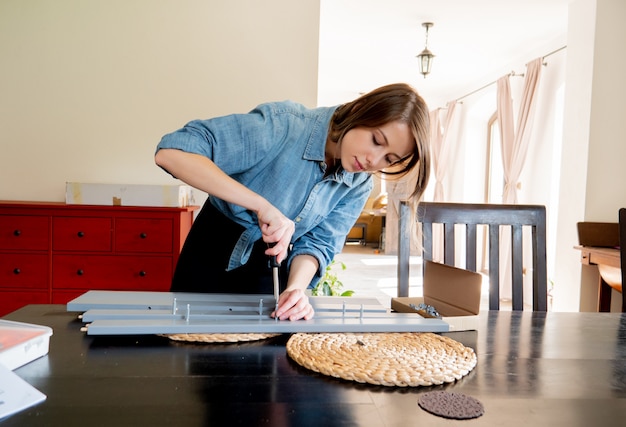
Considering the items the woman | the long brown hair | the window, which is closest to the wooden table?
the woman

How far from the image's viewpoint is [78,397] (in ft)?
2.42

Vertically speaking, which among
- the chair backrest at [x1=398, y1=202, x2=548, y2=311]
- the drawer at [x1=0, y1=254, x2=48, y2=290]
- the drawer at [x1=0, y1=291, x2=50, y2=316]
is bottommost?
the drawer at [x1=0, y1=291, x2=50, y2=316]

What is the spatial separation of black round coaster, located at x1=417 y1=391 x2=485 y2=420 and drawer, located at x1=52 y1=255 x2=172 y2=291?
247 cm

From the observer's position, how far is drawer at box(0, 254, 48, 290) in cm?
304

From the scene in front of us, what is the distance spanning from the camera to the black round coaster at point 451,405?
74 cm

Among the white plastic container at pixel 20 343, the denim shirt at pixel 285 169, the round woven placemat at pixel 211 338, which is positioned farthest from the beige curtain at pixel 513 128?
the white plastic container at pixel 20 343

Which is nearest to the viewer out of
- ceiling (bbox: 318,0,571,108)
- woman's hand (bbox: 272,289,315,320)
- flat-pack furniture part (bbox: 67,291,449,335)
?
flat-pack furniture part (bbox: 67,291,449,335)

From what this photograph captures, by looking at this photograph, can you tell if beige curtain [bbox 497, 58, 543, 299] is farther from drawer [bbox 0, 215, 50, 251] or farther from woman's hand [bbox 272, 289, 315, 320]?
woman's hand [bbox 272, 289, 315, 320]

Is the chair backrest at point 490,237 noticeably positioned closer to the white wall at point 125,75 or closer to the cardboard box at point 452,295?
the cardboard box at point 452,295

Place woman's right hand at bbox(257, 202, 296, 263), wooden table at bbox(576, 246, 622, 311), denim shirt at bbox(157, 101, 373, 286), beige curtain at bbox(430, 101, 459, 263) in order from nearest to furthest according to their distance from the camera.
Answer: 1. woman's right hand at bbox(257, 202, 296, 263)
2. denim shirt at bbox(157, 101, 373, 286)
3. wooden table at bbox(576, 246, 622, 311)
4. beige curtain at bbox(430, 101, 459, 263)

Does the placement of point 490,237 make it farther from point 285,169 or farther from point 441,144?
point 441,144

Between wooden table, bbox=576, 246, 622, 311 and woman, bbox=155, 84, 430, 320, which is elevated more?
woman, bbox=155, 84, 430, 320

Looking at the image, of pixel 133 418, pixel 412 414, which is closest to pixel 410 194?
pixel 412 414

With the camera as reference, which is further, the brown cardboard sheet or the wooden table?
the wooden table
